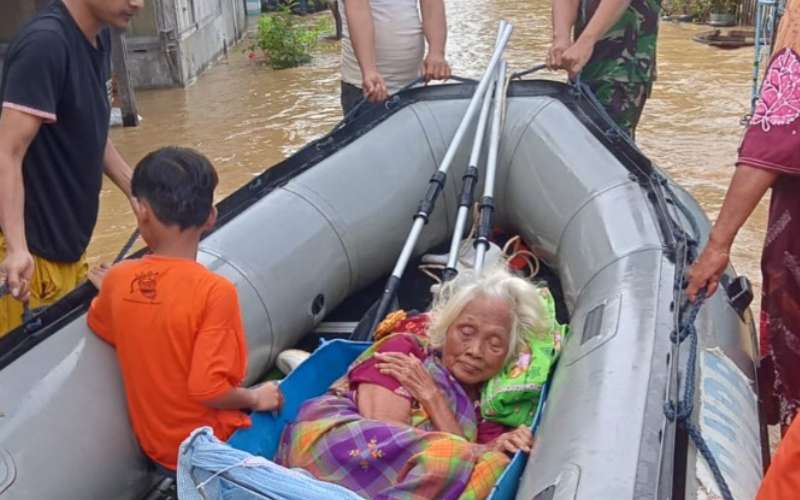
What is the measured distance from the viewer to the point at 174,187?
179 centimetres

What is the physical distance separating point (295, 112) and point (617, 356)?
21.0ft

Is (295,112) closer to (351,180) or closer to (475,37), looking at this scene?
(475,37)

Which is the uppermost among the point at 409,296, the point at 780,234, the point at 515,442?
the point at 780,234

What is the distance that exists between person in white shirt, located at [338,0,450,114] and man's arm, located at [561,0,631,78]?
18.4 inches

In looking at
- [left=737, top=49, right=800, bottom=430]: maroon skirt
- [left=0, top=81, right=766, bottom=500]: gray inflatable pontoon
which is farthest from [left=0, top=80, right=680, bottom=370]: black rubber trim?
[left=737, top=49, right=800, bottom=430]: maroon skirt

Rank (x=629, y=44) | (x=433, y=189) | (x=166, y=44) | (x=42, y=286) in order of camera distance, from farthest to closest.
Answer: (x=166, y=44) < (x=629, y=44) < (x=433, y=189) < (x=42, y=286)

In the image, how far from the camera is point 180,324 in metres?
1.76

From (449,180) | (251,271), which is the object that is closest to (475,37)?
(449,180)

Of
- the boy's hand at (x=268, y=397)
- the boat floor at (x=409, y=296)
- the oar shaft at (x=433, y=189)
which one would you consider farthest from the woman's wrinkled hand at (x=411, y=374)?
the boat floor at (x=409, y=296)

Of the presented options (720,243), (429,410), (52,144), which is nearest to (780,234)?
(720,243)

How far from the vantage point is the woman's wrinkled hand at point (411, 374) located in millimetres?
2016

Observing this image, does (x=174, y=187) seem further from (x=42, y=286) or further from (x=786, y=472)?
(x=786, y=472)

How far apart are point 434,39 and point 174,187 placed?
6.04 feet

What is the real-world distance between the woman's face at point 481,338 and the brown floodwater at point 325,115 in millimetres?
2570
